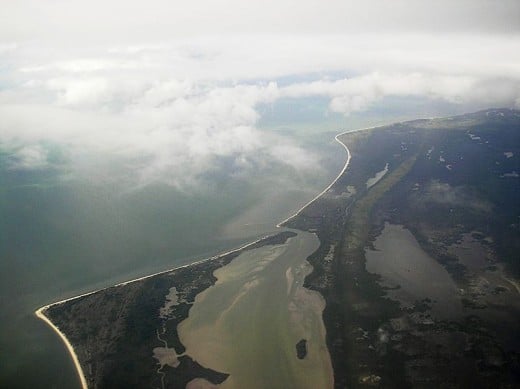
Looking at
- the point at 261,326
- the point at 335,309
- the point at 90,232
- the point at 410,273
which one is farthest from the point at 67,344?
the point at 410,273

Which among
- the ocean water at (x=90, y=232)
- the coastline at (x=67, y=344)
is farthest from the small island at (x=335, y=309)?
the ocean water at (x=90, y=232)

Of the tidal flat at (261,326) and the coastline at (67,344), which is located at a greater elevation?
the coastline at (67,344)

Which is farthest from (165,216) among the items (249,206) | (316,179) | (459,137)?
(459,137)

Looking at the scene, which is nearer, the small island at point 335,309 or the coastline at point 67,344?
the small island at point 335,309

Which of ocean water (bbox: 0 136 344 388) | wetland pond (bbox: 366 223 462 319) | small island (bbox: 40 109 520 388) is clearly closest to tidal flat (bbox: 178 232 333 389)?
small island (bbox: 40 109 520 388)

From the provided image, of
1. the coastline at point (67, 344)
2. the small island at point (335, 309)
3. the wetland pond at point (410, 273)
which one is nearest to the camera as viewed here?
the small island at point (335, 309)

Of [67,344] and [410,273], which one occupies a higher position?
[67,344]

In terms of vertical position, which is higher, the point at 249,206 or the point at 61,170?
the point at 61,170

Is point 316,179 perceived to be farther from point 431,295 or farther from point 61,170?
point 61,170

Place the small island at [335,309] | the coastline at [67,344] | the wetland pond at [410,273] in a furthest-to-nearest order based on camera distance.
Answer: the wetland pond at [410,273]
the coastline at [67,344]
the small island at [335,309]

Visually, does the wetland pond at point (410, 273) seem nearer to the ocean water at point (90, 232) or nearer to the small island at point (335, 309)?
the small island at point (335, 309)

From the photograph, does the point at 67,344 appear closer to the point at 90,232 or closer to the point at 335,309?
the point at 335,309
